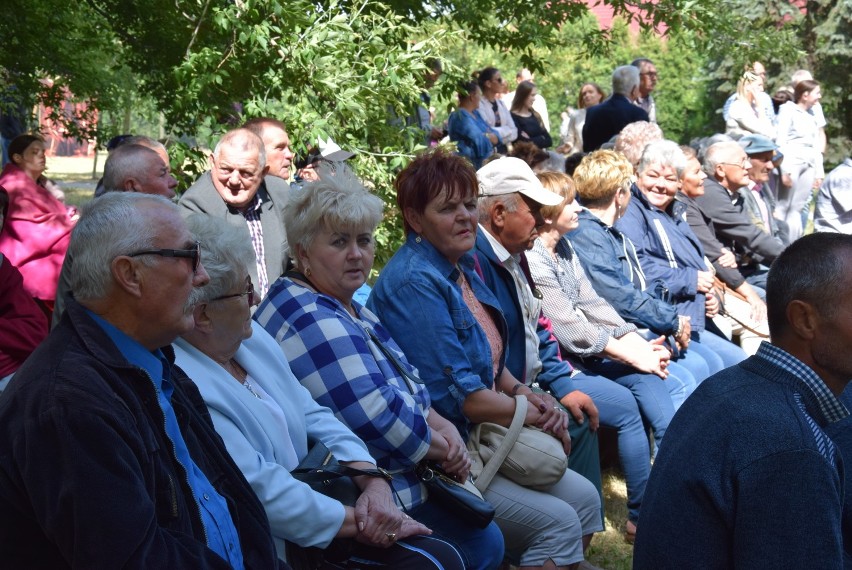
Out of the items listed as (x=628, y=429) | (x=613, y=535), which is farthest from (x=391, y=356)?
(x=613, y=535)

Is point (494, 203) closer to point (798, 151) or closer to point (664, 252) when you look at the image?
point (664, 252)

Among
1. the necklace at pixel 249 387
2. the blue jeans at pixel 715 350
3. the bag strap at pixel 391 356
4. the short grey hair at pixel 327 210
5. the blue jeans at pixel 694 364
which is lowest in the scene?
the blue jeans at pixel 715 350

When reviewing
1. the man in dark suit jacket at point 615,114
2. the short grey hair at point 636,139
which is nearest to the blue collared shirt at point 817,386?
the short grey hair at point 636,139

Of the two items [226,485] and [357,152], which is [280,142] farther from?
[226,485]

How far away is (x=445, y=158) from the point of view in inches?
169

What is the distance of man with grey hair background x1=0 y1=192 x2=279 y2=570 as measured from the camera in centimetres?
212

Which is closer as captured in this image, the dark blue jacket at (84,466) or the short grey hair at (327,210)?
the dark blue jacket at (84,466)

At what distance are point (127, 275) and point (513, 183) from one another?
2.71 m

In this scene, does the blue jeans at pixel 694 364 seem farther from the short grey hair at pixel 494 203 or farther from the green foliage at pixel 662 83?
the green foliage at pixel 662 83

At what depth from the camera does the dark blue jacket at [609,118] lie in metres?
9.76

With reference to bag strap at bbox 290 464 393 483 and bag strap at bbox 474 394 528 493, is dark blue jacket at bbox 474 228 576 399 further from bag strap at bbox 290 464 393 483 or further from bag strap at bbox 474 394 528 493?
bag strap at bbox 290 464 393 483

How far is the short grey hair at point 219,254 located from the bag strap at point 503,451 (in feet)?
4.56

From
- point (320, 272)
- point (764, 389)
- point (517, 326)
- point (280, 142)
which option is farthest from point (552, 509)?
point (280, 142)

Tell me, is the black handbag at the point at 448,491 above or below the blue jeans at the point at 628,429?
above
